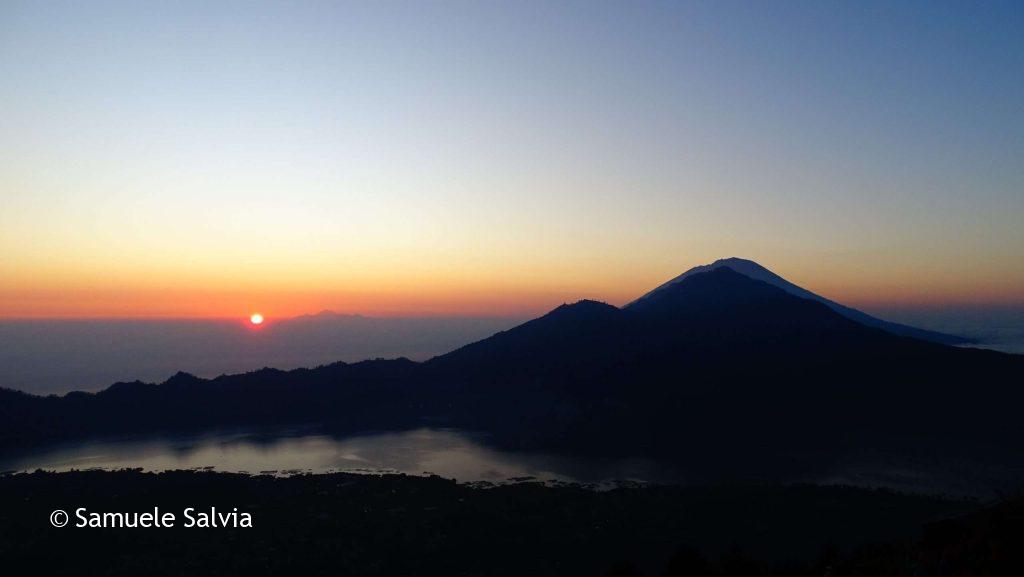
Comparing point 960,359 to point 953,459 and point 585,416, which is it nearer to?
point 953,459

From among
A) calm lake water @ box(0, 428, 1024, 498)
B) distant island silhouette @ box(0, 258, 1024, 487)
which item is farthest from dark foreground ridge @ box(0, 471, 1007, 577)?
distant island silhouette @ box(0, 258, 1024, 487)

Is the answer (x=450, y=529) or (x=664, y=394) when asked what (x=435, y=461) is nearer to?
(x=450, y=529)

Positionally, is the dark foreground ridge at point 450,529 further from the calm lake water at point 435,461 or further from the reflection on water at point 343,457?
the reflection on water at point 343,457

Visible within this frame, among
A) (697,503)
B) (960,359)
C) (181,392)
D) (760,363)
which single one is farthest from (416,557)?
(960,359)

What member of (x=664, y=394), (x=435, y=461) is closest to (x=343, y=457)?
(x=435, y=461)

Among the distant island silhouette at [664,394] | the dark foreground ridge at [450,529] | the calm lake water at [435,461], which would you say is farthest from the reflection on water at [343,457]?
the dark foreground ridge at [450,529]

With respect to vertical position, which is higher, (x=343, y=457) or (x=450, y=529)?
(x=343, y=457)
